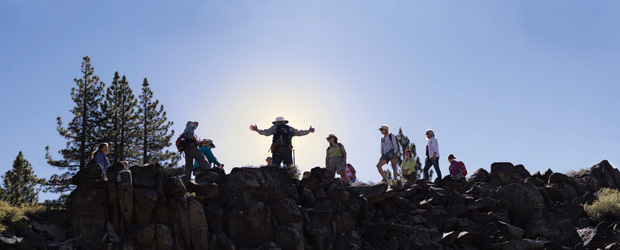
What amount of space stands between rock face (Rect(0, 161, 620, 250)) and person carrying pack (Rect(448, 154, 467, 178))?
47 centimetres

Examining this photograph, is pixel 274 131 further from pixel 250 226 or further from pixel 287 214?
pixel 250 226

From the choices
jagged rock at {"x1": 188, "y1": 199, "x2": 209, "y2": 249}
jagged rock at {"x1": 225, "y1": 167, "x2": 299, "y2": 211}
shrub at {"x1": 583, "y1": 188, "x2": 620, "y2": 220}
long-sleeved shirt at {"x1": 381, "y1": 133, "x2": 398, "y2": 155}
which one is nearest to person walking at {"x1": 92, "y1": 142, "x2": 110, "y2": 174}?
jagged rock at {"x1": 188, "y1": 199, "x2": 209, "y2": 249}

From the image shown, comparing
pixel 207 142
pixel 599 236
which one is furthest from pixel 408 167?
pixel 207 142

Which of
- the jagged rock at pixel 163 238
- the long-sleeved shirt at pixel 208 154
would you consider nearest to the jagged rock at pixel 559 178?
the long-sleeved shirt at pixel 208 154

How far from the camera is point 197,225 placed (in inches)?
669

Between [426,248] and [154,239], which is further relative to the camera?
[426,248]

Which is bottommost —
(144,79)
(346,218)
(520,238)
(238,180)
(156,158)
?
(520,238)

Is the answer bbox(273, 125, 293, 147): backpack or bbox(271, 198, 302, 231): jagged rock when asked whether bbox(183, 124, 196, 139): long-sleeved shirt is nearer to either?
bbox(273, 125, 293, 147): backpack

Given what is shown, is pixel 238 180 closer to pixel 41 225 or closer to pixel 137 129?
pixel 41 225

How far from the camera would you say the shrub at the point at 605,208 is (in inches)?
794

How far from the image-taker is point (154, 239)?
1630 cm

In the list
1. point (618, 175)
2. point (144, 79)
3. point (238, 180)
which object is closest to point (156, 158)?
point (144, 79)

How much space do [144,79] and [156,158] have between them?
21.9 ft

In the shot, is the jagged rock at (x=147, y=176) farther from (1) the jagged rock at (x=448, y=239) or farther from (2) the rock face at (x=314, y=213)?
(1) the jagged rock at (x=448, y=239)
